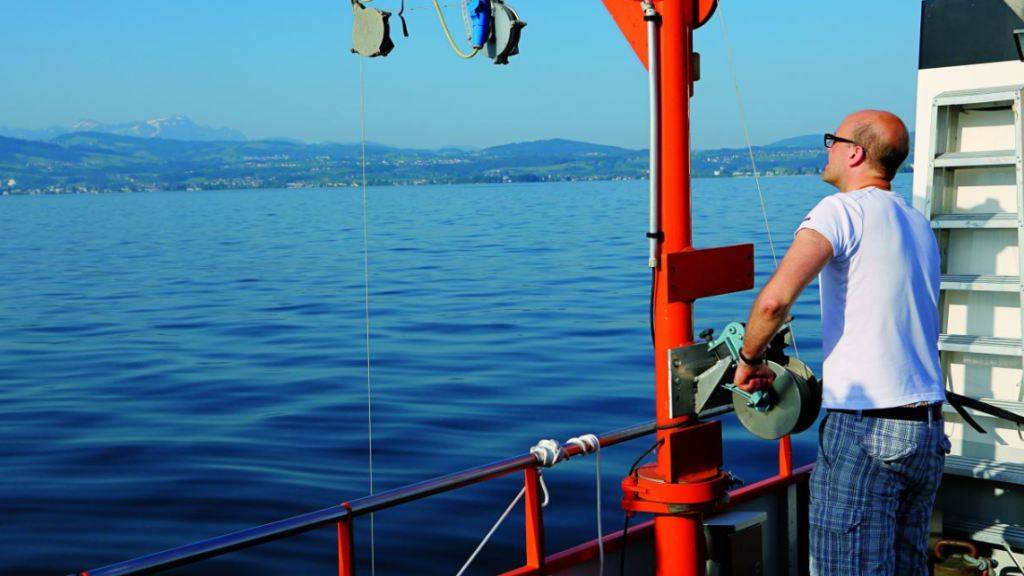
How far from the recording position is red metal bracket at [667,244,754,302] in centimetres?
388

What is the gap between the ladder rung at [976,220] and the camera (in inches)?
200

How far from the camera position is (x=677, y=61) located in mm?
3865

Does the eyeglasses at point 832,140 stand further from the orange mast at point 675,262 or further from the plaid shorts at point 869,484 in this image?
the plaid shorts at point 869,484

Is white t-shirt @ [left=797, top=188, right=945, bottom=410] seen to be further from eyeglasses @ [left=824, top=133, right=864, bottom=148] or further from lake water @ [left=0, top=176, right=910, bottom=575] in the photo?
lake water @ [left=0, top=176, right=910, bottom=575]

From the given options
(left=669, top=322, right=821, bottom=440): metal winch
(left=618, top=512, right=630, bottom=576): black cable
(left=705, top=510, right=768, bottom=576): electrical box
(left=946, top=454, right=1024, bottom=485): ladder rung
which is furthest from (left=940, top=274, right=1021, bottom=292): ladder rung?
(left=618, top=512, right=630, bottom=576): black cable

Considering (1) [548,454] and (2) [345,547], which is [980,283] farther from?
(2) [345,547]

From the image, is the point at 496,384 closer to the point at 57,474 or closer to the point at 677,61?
the point at 57,474

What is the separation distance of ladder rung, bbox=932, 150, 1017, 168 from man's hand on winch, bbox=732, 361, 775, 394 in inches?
86.5

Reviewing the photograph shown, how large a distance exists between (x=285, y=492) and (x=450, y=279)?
20.8 metres

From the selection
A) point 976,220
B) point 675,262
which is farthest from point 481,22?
point 976,220

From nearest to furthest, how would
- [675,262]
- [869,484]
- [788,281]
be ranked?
[788,281] < [869,484] < [675,262]

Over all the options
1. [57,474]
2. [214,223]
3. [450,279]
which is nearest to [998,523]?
[57,474]

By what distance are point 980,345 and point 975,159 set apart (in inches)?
32.0

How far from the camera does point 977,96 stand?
5.12 meters
